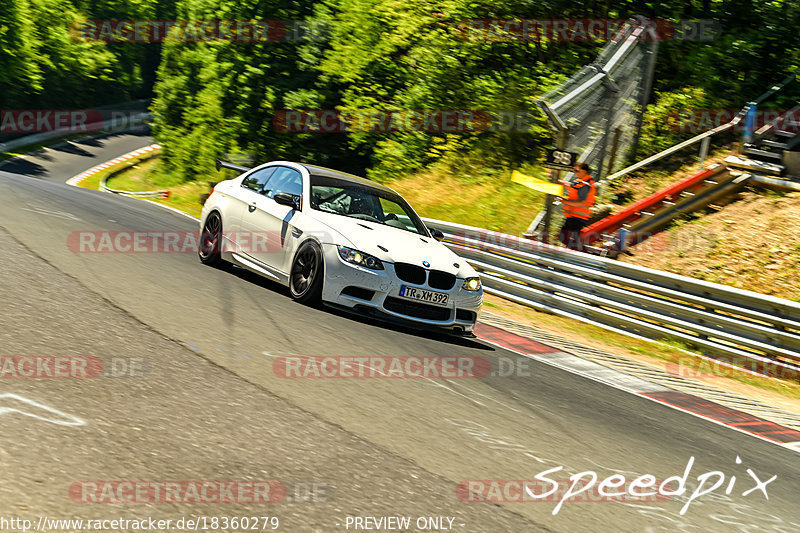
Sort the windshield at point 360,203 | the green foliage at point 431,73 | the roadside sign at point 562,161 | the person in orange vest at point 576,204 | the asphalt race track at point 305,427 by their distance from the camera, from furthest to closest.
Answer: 1. the green foliage at point 431,73
2. the person in orange vest at point 576,204
3. the roadside sign at point 562,161
4. the windshield at point 360,203
5. the asphalt race track at point 305,427

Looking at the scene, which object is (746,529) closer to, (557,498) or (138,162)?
(557,498)

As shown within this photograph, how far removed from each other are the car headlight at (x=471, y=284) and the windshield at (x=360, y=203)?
3.89ft

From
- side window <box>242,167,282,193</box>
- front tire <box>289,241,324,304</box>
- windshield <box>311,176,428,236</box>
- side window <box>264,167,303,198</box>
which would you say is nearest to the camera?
front tire <box>289,241,324,304</box>

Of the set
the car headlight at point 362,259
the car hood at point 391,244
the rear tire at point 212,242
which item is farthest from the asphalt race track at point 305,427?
the rear tire at point 212,242

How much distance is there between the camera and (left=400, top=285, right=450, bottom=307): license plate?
8141 mm

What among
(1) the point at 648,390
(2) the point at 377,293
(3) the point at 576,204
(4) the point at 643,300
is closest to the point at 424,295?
(2) the point at 377,293

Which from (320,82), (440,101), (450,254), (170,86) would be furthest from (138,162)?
(450,254)

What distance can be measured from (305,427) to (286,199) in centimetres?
474

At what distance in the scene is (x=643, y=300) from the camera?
1133 centimetres

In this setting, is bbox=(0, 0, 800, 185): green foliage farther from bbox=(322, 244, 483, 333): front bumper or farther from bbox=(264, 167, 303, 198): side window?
bbox=(322, 244, 483, 333): front bumper

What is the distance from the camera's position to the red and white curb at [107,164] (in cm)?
4666

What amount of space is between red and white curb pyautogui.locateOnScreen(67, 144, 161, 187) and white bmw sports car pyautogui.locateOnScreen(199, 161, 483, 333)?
1406 inches

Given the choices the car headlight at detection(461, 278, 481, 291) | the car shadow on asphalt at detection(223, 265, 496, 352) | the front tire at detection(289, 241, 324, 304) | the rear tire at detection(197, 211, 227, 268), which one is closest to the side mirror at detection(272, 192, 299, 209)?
the front tire at detection(289, 241, 324, 304)

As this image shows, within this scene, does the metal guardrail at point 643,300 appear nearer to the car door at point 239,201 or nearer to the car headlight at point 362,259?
the car door at point 239,201
